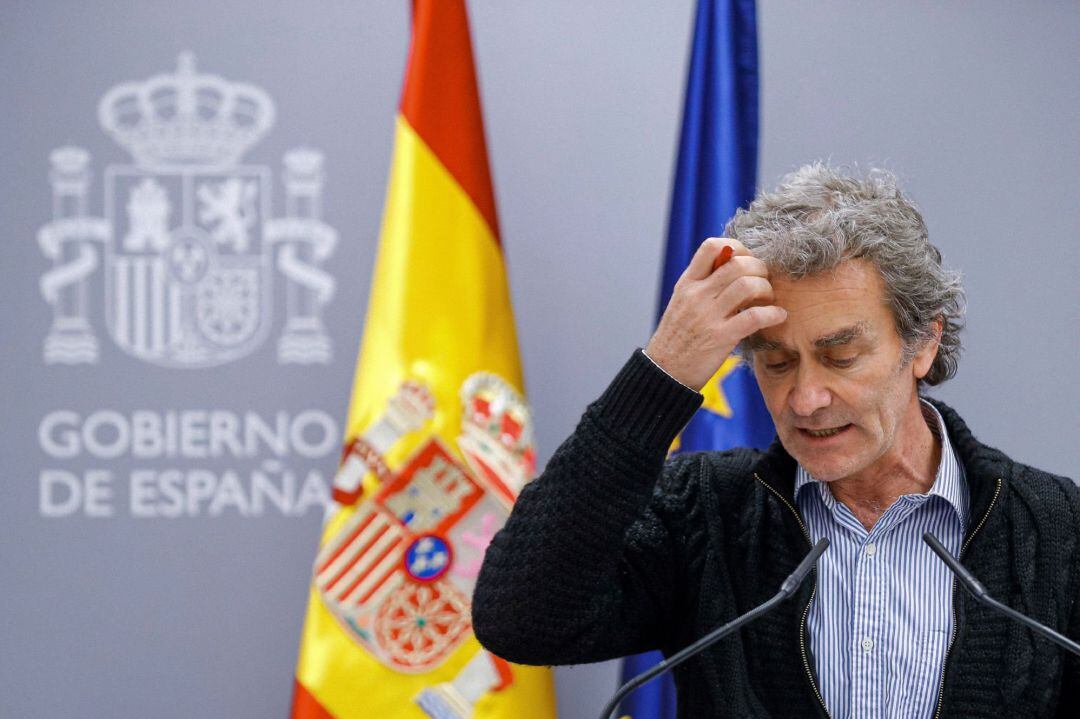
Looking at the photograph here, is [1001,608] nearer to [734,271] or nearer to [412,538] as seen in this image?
[734,271]

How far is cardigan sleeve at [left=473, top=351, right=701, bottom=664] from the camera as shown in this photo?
113cm

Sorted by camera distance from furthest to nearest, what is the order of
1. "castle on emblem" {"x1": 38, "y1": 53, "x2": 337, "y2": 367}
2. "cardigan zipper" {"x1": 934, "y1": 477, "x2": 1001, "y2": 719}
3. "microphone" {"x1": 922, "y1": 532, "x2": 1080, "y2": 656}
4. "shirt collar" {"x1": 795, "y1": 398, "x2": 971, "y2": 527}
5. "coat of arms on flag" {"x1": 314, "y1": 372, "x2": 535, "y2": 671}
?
"castle on emblem" {"x1": 38, "y1": 53, "x2": 337, "y2": 367} < "coat of arms on flag" {"x1": 314, "y1": 372, "x2": 535, "y2": 671} < "shirt collar" {"x1": 795, "y1": 398, "x2": 971, "y2": 527} < "cardigan zipper" {"x1": 934, "y1": 477, "x2": 1001, "y2": 719} < "microphone" {"x1": 922, "y1": 532, "x2": 1080, "y2": 656}

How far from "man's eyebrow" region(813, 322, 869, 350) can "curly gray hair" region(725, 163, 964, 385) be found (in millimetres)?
62

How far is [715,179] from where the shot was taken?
2078 millimetres

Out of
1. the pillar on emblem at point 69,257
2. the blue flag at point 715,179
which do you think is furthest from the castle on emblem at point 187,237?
the blue flag at point 715,179

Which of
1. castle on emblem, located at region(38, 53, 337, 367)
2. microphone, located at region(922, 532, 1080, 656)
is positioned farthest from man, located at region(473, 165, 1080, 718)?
castle on emblem, located at region(38, 53, 337, 367)

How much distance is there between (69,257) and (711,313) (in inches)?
67.9

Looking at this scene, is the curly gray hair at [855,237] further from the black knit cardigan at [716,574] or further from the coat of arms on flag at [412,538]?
the coat of arms on flag at [412,538]

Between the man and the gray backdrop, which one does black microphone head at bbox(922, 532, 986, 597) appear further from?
the gray backdrop

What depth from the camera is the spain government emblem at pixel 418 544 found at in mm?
1968

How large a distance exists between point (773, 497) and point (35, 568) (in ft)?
5.84

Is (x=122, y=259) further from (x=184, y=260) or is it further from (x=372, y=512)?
(x=372, y=512)

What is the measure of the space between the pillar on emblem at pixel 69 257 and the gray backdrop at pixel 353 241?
0.04ft

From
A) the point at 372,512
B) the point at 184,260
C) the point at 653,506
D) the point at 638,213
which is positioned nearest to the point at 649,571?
the point at 653,506
